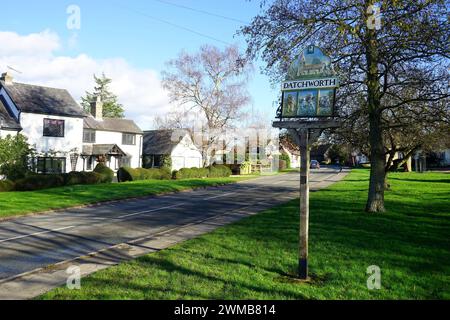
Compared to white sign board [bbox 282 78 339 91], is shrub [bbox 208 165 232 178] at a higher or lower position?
lower

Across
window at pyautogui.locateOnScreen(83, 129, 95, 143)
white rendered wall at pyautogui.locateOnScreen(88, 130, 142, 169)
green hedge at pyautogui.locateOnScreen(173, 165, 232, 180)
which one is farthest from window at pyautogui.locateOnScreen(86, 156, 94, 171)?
green hedge at pyautogui.locateOnScreen(173, 165, 232, 180)

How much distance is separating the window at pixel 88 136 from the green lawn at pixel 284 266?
37.7 metres

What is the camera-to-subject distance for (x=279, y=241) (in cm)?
1009

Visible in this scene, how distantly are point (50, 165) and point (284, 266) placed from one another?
34.8 meters

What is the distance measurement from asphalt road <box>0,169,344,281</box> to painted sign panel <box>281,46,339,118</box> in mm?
5823

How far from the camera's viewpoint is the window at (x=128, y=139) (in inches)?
1977

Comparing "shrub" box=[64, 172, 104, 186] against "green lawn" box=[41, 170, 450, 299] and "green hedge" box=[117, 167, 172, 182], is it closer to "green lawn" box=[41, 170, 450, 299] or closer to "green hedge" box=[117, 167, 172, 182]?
"green hedge" box=[117, 167, 172, 182]

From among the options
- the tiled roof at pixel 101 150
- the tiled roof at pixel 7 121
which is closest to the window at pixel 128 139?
the tiled roof at pixel 101 150

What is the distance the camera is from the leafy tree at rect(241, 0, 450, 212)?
524 inches

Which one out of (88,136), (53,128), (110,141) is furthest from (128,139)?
(53,128)

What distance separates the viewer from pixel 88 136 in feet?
153

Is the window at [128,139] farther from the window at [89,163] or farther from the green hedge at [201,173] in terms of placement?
the green hedge at [201,173]

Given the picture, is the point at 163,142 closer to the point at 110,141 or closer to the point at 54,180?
the point at 110,141
